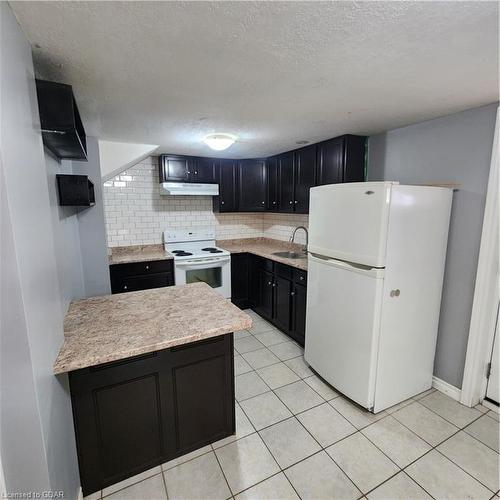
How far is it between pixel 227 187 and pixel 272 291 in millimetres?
1581

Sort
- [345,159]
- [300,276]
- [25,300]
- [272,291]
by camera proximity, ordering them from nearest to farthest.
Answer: [25,300] < [345,159] < [300,276] < [272,291]

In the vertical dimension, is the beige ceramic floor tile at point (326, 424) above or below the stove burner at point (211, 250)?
below

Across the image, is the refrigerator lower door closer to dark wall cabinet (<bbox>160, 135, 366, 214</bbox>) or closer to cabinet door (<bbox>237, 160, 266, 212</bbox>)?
dark wall cabinet (<bbox>160, 135, 366, 214</bbox>)

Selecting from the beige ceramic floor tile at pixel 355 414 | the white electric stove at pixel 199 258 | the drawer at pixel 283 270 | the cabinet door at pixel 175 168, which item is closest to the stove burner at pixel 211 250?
the white electric stove at pixel 199 258

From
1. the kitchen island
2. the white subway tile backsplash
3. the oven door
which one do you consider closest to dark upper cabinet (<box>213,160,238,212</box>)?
the white subway tile backsplash

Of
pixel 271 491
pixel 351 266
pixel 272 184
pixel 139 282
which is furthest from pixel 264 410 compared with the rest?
pixel 272 184

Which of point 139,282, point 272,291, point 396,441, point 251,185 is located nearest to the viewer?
point 396,441

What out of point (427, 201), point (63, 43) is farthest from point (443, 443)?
point (63, 43)

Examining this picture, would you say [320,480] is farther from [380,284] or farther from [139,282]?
[139,282]

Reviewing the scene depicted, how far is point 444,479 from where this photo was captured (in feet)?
5.09

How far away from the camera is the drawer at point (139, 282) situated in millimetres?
3159

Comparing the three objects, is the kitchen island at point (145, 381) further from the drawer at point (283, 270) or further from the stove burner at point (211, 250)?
the stove burner at point (211, 250)

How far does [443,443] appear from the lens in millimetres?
1791

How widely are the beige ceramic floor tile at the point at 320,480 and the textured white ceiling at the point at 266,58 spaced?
2194 millimetres
